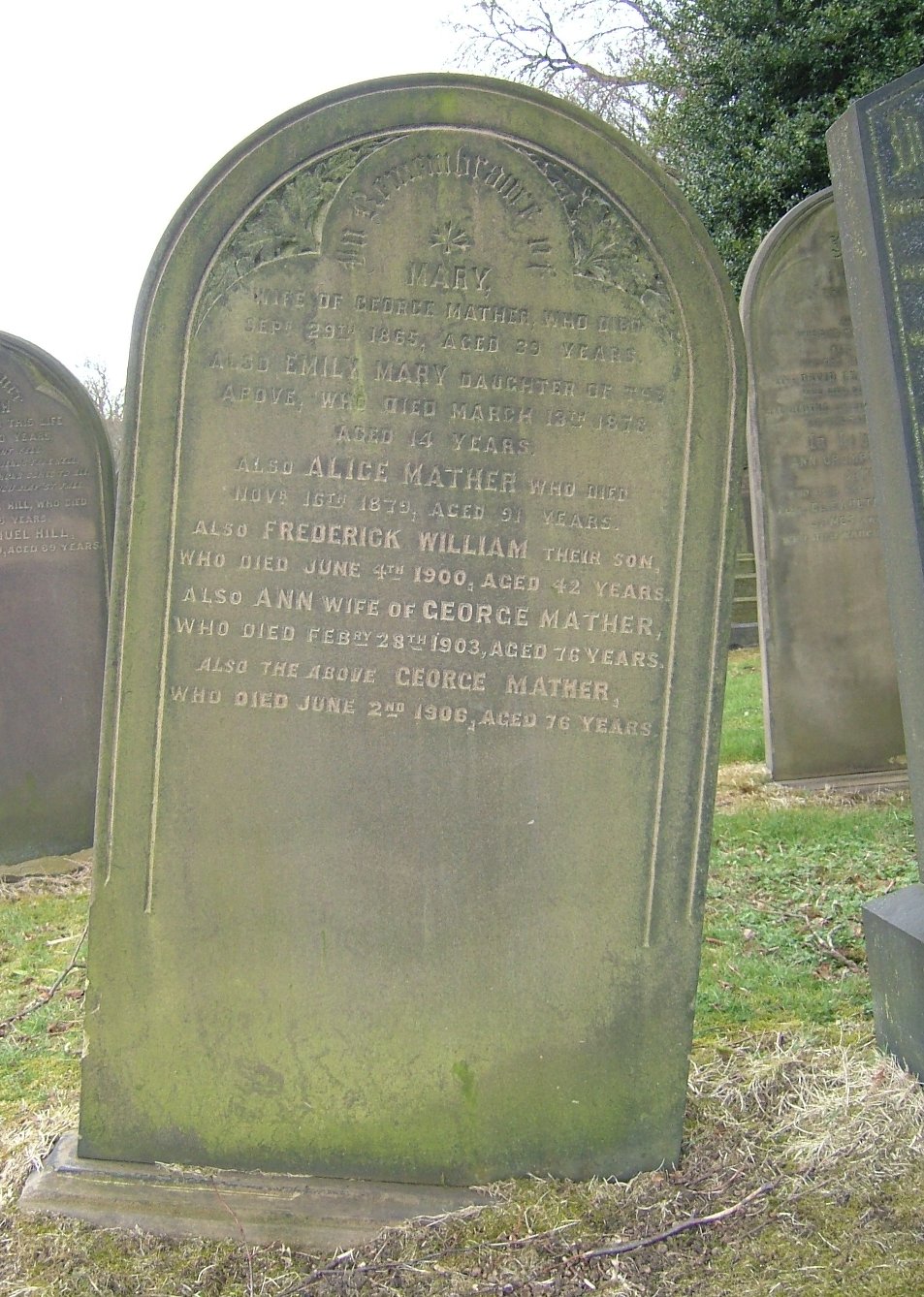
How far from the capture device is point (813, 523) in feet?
23.9

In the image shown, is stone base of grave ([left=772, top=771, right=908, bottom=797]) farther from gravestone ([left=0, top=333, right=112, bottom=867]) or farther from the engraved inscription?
the engraved inscription

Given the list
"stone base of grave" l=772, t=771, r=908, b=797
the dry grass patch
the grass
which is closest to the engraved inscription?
the dry grass patch

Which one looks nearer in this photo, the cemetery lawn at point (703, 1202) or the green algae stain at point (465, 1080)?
the cemetery lawn at point (703, 1202)

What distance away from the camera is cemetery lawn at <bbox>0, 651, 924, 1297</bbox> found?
2688 mm

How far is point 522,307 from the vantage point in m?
3.10

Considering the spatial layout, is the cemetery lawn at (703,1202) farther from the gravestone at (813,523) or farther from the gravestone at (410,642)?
the gravestone at (813,523)

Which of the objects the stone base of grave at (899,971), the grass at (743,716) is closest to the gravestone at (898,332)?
the stone base of grave at (899,971)

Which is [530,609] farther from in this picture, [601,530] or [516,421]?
[516,421]

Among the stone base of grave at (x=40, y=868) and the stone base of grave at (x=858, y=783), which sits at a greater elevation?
the stone base of grave at (x=858, y=783)

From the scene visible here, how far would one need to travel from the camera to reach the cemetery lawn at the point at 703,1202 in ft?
8.82

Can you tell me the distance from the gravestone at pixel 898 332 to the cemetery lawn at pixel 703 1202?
402 mm

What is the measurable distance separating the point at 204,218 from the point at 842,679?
5.62m

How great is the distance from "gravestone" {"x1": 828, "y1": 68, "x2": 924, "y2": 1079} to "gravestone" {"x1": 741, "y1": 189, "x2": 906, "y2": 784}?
12.5ft

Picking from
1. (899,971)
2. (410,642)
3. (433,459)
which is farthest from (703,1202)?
(433,459)
